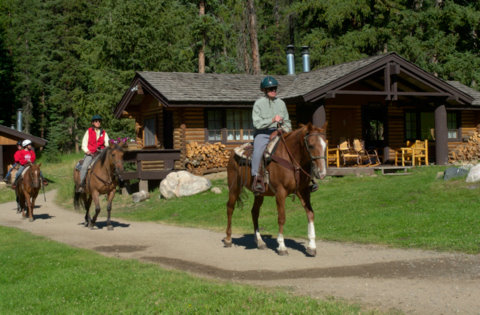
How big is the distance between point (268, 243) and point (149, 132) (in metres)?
19.9

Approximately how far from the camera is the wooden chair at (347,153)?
2480 centimetres

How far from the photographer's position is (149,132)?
30.6 m

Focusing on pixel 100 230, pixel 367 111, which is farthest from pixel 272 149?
pixel 367 111

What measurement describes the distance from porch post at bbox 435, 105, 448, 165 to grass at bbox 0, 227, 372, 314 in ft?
63.6

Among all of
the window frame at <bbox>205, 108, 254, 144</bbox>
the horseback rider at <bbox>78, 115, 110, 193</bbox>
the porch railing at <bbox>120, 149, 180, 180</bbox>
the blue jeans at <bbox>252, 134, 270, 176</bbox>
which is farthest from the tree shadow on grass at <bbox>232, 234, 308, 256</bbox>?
the window frame at <bbox>205, 108, 254, 144</bbox>

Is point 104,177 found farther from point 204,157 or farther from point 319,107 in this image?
point 319,107

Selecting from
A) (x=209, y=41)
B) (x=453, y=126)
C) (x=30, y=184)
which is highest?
(x=209, y=41)

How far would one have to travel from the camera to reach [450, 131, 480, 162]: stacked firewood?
2638cm

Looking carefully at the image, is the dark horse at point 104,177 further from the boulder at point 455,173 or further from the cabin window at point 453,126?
the cabin window at point 453,126

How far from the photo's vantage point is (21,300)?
7426mm

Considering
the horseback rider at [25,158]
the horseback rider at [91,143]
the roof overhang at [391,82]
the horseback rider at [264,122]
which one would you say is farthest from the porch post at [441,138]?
the horseback rider at [25,158]

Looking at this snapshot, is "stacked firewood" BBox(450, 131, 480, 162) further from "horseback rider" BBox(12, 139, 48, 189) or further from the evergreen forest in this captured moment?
"horseback rider" BBox(12, 139, 48, 189)

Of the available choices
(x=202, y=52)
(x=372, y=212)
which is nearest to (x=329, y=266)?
(x=372, y=212)

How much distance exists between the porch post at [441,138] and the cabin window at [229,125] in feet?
28.9
